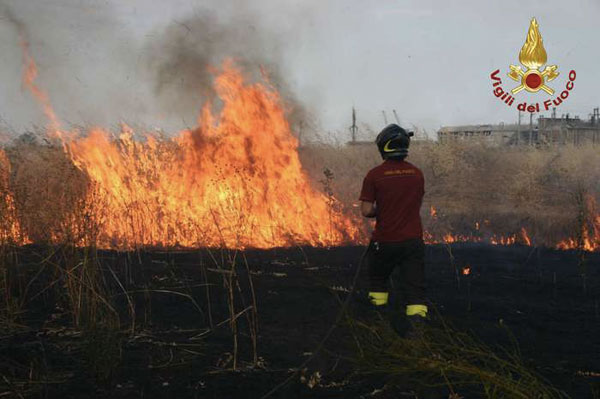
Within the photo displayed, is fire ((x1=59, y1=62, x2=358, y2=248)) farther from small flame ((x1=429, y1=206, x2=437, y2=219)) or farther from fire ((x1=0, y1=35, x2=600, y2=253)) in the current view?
small flame ((x1=429, y1=206, x2=437, y2=219))

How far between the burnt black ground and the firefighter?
61 cm

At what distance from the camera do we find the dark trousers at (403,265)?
5.39 metres

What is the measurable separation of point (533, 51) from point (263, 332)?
46.0 ft

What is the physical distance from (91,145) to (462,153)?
47.3ft

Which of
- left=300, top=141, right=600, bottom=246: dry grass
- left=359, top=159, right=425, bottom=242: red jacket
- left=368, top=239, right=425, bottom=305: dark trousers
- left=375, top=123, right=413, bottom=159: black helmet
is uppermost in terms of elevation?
left=300, top=141, right=600, bottom=246: dry grass

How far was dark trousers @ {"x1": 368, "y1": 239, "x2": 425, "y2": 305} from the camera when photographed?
5.39 metres

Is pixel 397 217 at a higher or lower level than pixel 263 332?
higher

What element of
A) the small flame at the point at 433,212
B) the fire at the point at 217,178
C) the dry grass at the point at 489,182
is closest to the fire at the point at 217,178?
the fire at the point at 217,178

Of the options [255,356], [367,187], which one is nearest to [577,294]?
[367,187]

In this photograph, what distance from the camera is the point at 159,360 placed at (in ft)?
17.1

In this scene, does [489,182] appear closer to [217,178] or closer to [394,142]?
[217,178]

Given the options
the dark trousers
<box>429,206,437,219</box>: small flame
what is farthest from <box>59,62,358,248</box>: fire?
the dark trousers

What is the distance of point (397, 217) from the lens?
5387mm

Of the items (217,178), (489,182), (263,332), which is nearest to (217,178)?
(217,178)
